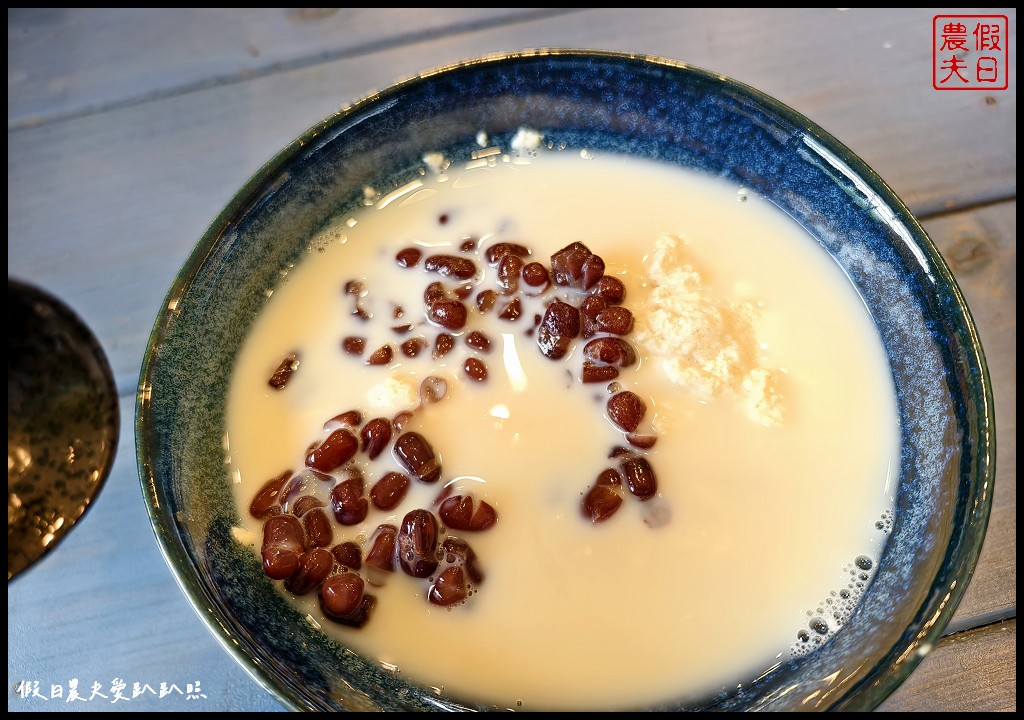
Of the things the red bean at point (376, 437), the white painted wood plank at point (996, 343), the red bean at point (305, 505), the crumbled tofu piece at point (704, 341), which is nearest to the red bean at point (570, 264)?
the crumbled tofu piece at point (704, 341)

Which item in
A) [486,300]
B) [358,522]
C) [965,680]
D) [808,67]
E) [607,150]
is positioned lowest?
[965,680]

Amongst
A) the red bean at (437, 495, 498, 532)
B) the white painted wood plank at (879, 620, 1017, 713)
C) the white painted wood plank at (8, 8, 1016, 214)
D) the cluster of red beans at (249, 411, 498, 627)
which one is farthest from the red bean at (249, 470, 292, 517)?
the white painted wood plank at (879, 620, 1017, 713)

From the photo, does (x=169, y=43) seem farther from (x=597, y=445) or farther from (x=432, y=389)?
(x=597, y=445)

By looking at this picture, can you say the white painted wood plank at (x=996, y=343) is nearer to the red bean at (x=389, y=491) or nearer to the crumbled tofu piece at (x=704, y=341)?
the crumbled tofu piece at (x=704, y=341)

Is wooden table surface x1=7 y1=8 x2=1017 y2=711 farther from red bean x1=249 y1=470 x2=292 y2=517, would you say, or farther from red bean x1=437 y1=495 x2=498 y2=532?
red bean x1=437 y1=495 x2=498 y2=532

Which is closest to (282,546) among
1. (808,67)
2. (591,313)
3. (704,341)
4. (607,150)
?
(591,313)

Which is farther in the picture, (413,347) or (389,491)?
→ (413,347)
